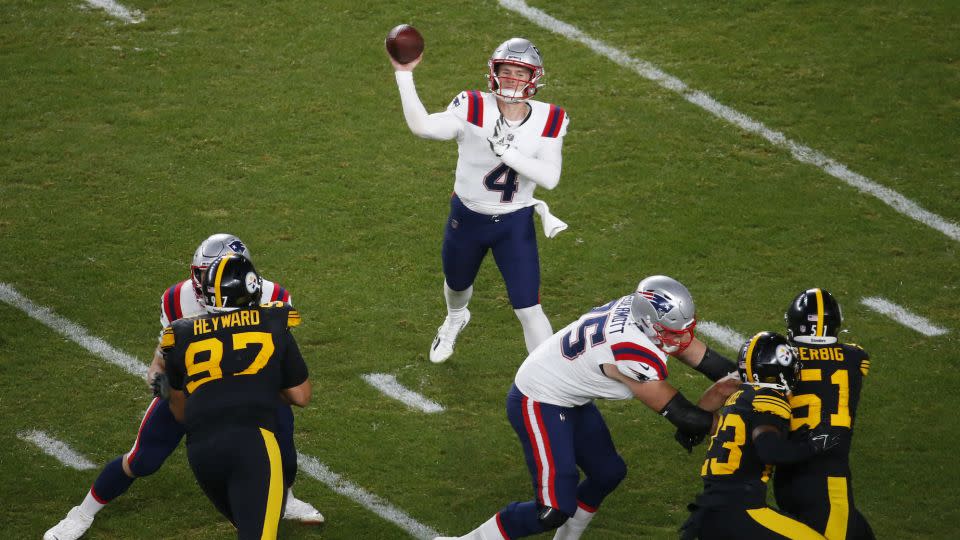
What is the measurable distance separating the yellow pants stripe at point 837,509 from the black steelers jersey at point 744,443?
301 mm

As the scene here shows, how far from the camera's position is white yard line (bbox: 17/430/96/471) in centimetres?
656

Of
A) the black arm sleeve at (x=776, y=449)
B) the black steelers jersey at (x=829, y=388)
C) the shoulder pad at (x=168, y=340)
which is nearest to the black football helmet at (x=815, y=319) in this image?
the black steelers jersey at (x=829, y=388)

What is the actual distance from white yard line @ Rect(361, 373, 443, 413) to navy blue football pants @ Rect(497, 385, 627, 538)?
138 cm

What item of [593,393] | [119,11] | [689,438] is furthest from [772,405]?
[119,11]

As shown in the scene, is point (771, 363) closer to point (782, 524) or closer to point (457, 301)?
point (782, 524)

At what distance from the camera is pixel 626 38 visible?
405 inches

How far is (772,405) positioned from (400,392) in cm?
256

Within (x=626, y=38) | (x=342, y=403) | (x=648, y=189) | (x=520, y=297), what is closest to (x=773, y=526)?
(x=520, y=297)

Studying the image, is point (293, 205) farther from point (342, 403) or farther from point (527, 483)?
point (527, 483)

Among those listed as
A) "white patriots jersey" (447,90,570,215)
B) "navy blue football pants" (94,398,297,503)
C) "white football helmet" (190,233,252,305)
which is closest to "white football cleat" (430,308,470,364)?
"white patriots jersey" (447,90,570,215)

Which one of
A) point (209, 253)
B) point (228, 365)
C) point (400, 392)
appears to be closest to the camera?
point (228, 365)

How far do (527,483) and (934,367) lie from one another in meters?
2.41

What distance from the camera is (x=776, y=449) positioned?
5105 millimetres

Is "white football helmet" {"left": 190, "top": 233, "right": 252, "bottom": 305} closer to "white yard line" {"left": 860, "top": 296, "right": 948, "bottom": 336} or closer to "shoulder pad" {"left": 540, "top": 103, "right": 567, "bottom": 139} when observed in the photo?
"shoulder pad" {"left": 540, "top": 103, "right": 567, "bottom": 139}
